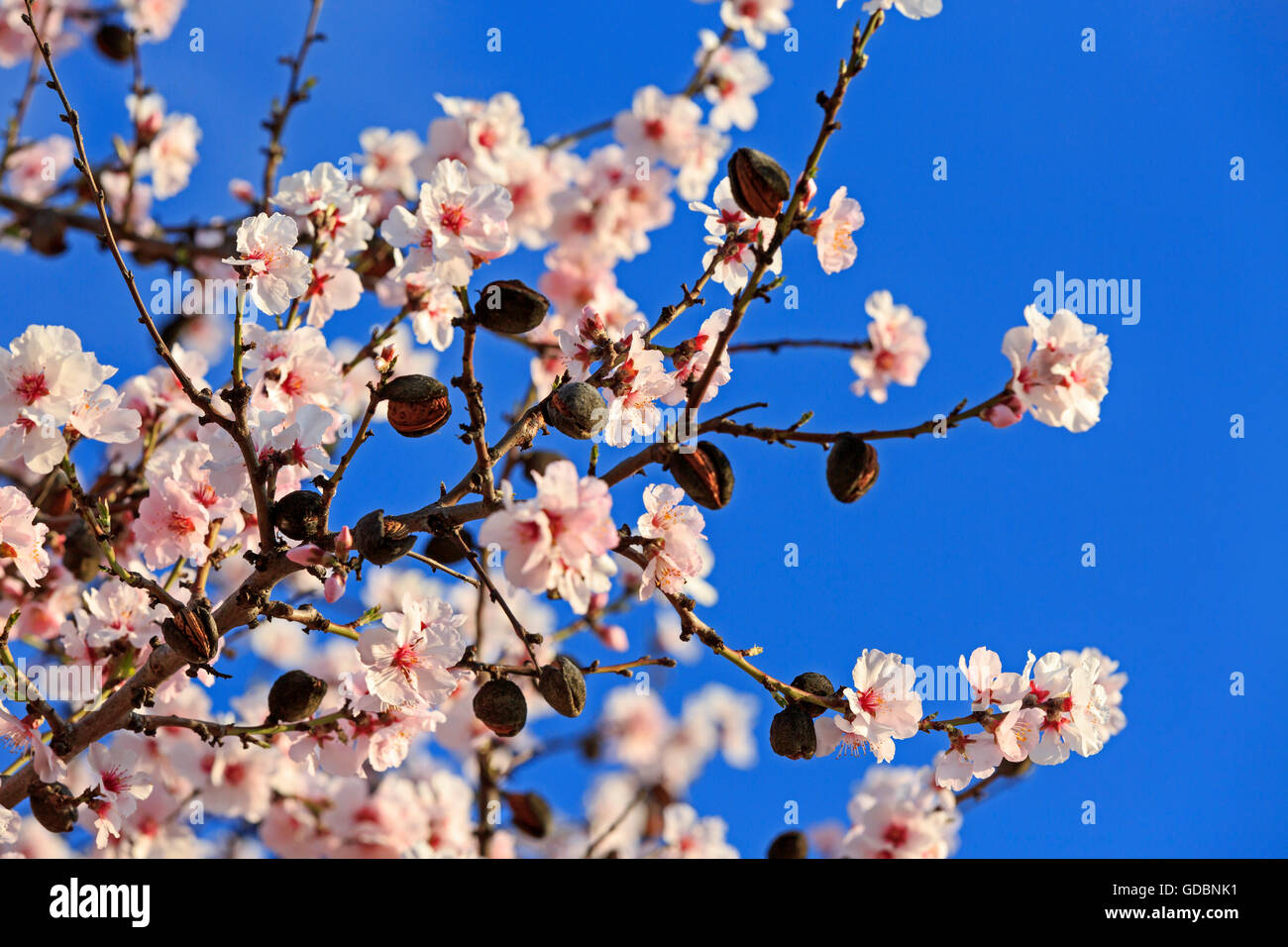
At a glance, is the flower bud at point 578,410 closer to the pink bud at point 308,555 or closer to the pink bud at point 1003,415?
the pink bud at point 308,555

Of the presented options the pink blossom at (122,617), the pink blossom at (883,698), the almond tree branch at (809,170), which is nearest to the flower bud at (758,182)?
the almond tree branch at (809,170)

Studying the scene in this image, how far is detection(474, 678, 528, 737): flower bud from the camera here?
243 cm

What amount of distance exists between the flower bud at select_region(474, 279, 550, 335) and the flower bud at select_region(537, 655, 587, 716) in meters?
0.80

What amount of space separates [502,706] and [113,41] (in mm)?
4862

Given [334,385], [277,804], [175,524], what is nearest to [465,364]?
[334,385]

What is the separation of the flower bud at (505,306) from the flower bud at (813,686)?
1.06m

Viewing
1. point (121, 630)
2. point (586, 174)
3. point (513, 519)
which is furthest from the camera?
point (586, 174)

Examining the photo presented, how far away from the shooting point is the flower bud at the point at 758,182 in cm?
224

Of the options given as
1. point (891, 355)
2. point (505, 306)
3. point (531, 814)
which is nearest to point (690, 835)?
point (531, 814)

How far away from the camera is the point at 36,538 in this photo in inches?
101

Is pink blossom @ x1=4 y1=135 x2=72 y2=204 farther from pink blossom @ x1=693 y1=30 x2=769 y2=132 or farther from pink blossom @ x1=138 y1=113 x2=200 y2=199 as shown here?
pink blossom @ x1=693 y1=30 x2=769 y2=132

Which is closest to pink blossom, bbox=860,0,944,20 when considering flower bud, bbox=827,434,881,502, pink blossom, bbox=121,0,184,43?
flower bud, bbox=827,434,881,502
